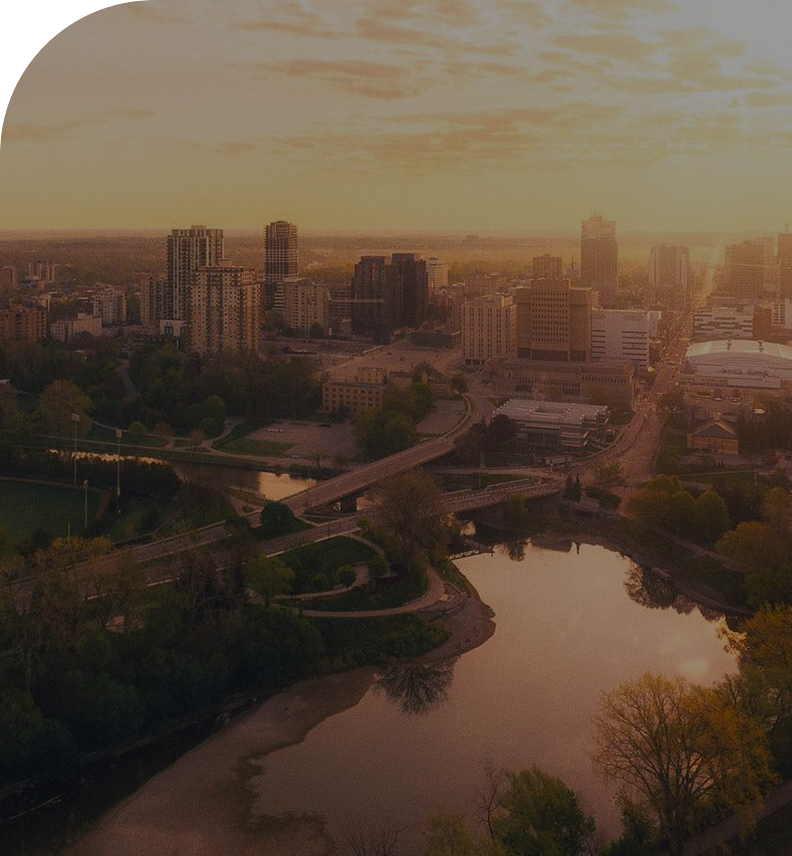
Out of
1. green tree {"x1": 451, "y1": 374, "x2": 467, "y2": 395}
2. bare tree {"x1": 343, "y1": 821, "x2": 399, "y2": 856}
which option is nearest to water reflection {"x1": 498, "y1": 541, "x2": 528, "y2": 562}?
bare tree {"x1": 343, "y1": 821, "x2": 399, "y2": 856}

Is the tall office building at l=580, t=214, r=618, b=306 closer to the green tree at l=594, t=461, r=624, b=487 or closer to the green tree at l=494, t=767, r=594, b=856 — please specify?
the green tree at l=594, t=461, r=624, b=487

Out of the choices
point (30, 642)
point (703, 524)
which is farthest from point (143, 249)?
point (30, 642)

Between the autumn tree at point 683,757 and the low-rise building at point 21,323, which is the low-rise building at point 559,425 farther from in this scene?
the low-rise building at point 21,323

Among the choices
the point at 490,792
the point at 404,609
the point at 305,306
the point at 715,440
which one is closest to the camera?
the point at 490,792

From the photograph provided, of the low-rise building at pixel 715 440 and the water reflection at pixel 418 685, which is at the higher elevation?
the low-rise building at pixel 715 440

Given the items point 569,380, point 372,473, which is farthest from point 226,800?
point 569,380

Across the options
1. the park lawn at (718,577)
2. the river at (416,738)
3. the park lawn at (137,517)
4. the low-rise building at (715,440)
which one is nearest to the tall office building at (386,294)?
the low-rise building at (715,440)

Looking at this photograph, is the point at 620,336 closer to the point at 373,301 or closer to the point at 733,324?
the point at 733,324
